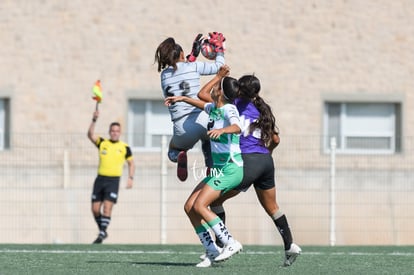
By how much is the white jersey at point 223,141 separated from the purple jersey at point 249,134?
99 mm

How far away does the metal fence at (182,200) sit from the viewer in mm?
22969

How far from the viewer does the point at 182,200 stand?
23.6 meters

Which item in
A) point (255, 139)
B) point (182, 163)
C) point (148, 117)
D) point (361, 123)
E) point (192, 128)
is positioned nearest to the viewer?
point (255, 139)

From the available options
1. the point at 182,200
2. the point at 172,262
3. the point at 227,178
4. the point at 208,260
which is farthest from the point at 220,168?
the point at 182,200

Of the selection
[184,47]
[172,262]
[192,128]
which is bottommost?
[172,262]

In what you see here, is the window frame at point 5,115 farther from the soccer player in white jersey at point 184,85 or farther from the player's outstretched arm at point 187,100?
the player's outstretched arm at point 187,100

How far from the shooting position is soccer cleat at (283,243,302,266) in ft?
41.2

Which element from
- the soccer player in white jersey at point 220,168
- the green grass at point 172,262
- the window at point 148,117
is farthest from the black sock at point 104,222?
the soccer player in white jersey at point 220,168

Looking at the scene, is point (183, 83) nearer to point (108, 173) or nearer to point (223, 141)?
point (223, 141)

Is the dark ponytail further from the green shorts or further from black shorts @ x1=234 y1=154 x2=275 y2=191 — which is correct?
the green shorts

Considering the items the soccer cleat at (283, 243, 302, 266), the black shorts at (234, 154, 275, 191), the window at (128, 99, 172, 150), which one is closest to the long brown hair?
the black shorts at (234, 154, 275, 191)

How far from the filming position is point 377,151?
26.1 metres

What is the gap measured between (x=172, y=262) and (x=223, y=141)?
2022mm

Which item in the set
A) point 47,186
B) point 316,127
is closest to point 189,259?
point 47,186
